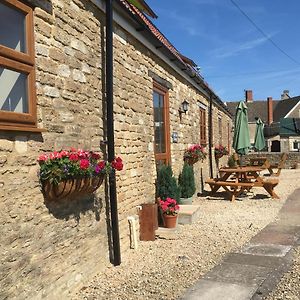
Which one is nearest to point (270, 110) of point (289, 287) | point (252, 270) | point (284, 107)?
point (284, 107)

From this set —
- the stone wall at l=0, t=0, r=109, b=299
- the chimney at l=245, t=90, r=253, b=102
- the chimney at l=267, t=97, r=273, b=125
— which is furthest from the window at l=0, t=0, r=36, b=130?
the chimney at l=245, t=90, r=253, b=102

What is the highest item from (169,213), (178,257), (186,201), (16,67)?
(16,67)

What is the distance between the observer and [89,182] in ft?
14.0

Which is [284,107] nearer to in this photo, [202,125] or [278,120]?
[278,120]

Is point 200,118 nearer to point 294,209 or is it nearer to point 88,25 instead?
point 294,209

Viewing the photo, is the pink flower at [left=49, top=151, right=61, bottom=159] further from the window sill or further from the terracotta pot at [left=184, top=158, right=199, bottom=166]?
the terracotta pot at [left=184, top=158, right=199, bottom=166]

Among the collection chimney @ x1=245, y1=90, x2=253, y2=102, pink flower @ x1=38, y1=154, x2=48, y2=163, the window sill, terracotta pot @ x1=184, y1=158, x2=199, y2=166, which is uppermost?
chimney @ x1=245, y1=90, x2=253, y2=102

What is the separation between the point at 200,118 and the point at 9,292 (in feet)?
33.5

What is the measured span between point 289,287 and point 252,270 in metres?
0.61

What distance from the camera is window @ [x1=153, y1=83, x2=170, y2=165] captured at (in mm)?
Answer: 8109

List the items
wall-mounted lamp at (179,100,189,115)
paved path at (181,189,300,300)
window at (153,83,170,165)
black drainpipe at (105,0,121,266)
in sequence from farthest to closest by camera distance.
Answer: wall-mounted lamp at (179,100,189,115) → window at (153,83,170,165) → black drainpipe at (105,0,121,266) → paved path at (181,189,300,300)

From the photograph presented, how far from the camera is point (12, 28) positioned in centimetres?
360

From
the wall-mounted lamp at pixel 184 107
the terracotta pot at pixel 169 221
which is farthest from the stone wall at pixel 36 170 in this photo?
the wall-mounted lamp at pixel 184 107

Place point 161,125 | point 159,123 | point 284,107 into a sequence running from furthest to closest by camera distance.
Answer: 1. point 284,107
2. point 161,125
3. point 159,123
